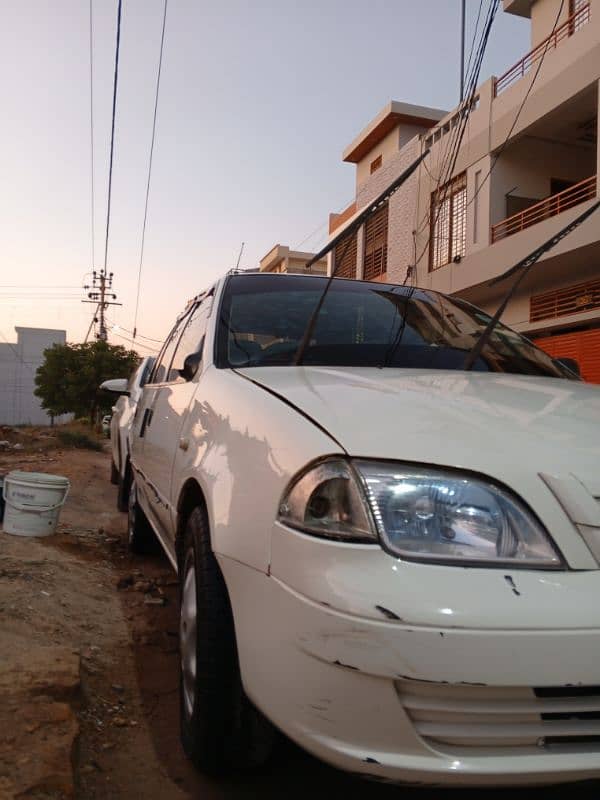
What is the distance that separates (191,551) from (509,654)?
3.79 ft

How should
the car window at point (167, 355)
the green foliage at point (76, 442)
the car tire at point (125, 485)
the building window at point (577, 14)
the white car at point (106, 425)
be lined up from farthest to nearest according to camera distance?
1. the white car at point (106, 425)
2. the green foliage at point (76, 442)
3. the building window at point (577, 14)
4. the car tire at point (125, 485)
5. the car window at point (167, 355)

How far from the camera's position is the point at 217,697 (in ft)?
6.13

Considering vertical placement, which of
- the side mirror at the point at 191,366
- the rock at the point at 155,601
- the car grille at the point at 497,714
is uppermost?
the side mirror at the point at 191,366

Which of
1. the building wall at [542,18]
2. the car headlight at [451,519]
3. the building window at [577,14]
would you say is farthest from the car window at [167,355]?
the building wall at [542,18]

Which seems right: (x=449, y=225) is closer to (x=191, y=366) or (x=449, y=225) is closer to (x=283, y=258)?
(x=191, y=366)

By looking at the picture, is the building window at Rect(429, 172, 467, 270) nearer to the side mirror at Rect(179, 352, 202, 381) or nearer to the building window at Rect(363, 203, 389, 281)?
the building window at Rect(363, 203, 389, 281)

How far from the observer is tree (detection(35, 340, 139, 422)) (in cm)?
3388

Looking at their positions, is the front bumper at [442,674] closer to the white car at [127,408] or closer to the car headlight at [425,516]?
the car headlight at [425,516]

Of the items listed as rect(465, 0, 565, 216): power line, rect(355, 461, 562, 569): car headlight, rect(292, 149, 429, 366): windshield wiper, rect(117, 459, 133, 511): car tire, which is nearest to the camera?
rect(355, 461, 562, 569): car headlight

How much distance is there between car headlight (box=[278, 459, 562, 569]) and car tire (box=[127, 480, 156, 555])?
11.0 feet

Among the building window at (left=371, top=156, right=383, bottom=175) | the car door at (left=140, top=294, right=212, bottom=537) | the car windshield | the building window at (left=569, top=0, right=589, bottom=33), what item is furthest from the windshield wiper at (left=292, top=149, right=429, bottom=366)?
the building window at (left=371, top=156, right=383, bottom=175)

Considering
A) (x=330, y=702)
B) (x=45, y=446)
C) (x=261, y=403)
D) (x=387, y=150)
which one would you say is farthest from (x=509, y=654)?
(x=387, y=150)

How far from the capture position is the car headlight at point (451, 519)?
1458 mm

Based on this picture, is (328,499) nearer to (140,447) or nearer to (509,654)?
(509,654)
